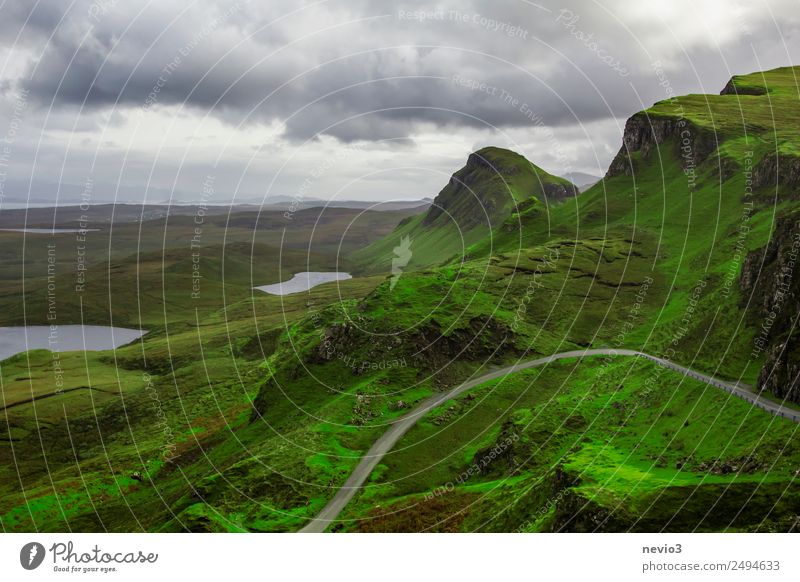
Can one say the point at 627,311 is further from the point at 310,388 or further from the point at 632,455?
the point at 632,455

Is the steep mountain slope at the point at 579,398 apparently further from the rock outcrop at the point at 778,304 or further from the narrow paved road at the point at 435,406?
the narrow paved road at the point at 435,406

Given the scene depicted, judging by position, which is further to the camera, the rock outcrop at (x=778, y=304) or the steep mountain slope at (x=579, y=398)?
the rock outcrop at (x=778, y=304)

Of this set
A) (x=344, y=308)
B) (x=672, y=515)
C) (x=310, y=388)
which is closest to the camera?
(x=672, y=515)

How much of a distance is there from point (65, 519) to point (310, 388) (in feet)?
179

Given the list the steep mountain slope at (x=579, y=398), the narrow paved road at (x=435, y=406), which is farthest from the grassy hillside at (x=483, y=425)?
the narrow paved road at (x=435, y=406)

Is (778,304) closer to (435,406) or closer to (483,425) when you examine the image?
(483,425)

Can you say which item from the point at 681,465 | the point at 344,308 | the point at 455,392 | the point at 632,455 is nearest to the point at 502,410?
the point at 455,392

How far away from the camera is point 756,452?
5988 centimetres
